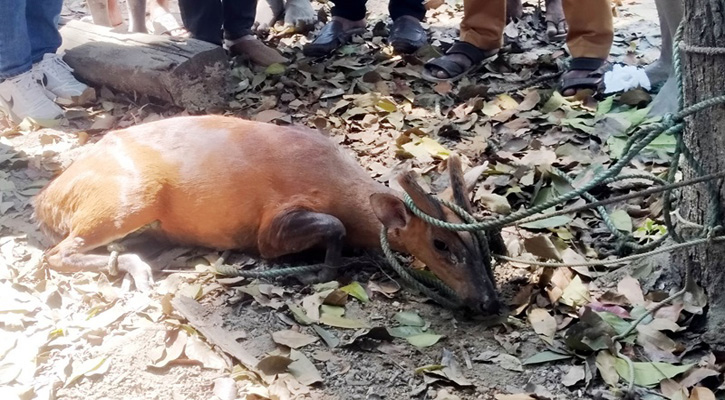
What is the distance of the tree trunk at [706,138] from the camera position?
8.93 feet

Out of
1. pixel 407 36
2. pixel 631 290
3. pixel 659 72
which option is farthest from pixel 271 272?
pixel 407 36

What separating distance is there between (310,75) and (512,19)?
199cm

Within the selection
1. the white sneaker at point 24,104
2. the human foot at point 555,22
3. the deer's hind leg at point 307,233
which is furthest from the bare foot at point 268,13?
the deer's hind leg at point 307,233

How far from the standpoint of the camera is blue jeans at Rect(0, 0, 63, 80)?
203 inches

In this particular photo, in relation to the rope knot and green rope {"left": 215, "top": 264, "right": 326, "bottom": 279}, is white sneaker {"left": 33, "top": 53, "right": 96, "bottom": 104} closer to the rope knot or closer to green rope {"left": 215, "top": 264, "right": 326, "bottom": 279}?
green rope {"left": 215, "top": 264, "right": 326, "bottom": 279}

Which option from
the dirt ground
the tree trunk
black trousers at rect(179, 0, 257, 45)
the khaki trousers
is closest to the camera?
the tree trunk

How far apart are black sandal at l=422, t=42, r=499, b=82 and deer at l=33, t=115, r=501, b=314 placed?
2074 millimetres

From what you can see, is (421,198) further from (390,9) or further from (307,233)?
(390,9)

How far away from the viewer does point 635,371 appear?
280cm

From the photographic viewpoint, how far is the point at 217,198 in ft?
11.8

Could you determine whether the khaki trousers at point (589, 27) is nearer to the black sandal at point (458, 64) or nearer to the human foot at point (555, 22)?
the black sandal at point (458, 64)

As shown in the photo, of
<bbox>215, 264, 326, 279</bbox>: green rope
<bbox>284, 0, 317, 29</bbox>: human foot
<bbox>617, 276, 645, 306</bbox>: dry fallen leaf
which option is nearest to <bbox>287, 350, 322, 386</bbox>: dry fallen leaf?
<bbox>215, 264, 326, 279</bbox>: green rope

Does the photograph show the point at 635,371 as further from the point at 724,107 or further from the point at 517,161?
the point at 517,161

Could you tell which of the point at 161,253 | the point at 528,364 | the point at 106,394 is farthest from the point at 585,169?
the point at 106,394
